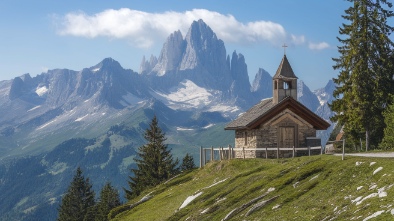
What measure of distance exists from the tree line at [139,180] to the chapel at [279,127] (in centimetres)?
2111

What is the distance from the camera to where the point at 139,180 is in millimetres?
83250

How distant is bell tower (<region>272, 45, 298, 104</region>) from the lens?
193 ft

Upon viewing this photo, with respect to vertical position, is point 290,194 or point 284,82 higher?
point 284,82

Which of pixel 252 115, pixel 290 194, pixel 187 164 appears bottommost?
pixel 187 164

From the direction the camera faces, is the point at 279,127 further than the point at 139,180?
No

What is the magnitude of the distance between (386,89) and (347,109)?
4.57 m

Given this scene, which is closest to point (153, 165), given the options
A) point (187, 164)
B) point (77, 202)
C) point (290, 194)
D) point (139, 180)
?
point (139, 180)

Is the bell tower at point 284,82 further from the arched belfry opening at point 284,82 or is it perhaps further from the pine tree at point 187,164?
the pine tree at point 187,164

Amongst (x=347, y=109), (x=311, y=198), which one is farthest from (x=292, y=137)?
Result: (x=311, y=198)

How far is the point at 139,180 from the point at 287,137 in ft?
108

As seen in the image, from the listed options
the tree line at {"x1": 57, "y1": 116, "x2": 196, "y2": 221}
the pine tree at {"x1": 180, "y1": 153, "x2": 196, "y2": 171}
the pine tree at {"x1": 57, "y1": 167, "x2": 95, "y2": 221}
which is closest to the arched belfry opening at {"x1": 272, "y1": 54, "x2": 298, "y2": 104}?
the tree line at {"x1": 57, "y1": 116, "x2": 196, "y2": 221}

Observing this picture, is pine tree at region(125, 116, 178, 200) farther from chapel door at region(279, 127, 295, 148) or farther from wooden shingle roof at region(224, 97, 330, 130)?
chapel door at region(279, 127, 295, 148)

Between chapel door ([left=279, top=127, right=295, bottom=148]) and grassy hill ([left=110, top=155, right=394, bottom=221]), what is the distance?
258 inches

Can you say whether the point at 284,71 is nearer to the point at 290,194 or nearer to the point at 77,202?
the point at 290,194
